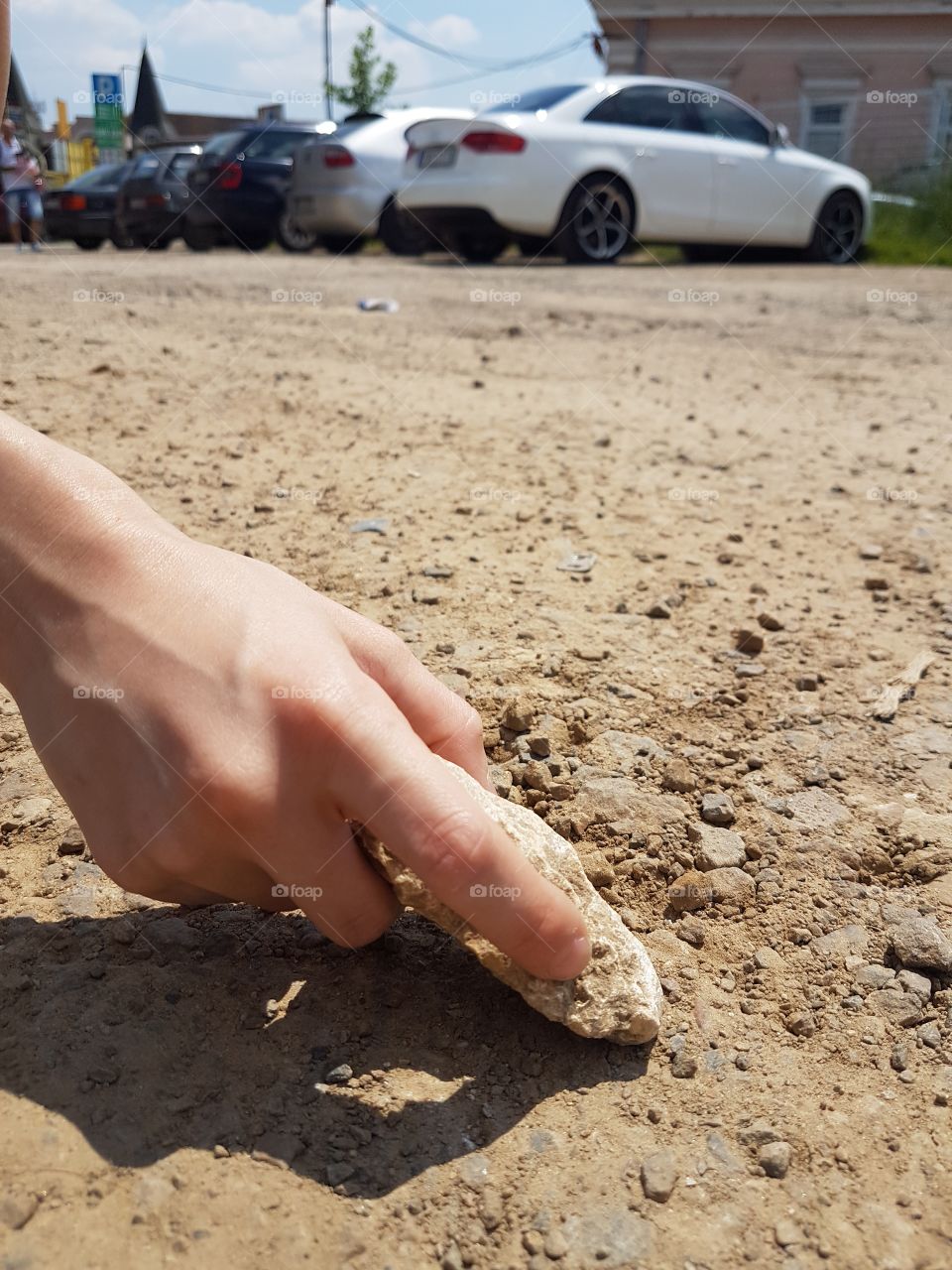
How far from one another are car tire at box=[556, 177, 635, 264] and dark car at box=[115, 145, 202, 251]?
596 cm

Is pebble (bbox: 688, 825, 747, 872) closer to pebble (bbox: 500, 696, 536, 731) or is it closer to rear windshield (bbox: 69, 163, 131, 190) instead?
pebble (bbox: 500, 696, 536, 731)

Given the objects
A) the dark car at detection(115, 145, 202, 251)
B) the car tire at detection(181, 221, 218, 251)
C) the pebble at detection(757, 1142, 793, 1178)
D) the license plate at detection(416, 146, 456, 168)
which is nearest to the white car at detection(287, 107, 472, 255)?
the license plate at detection(416, 146, 456, 168)

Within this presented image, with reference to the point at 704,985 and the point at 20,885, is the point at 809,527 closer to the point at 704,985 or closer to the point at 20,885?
the point at 704,985

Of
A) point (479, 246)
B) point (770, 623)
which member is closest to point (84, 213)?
point (479, 246)

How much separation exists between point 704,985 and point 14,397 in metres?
3.21

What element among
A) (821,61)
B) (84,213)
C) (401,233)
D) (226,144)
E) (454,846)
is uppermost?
(821,61)

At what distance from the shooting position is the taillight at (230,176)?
1280cm

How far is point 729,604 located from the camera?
9.71 ft

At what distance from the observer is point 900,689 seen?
8.50 ft

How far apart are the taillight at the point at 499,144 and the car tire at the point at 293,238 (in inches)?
162

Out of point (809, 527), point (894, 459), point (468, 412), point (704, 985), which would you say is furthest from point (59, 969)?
point (894, 459)

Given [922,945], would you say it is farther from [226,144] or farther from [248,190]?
[226,144]

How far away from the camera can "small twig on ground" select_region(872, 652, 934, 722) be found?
2.51m

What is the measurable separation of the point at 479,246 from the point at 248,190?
3.99m
